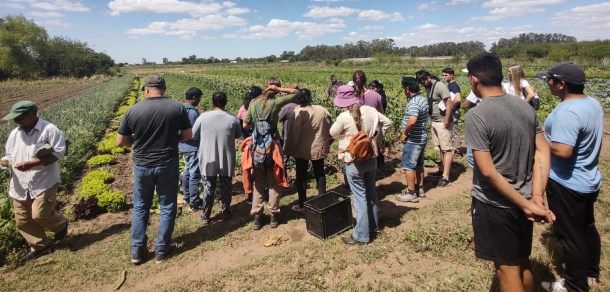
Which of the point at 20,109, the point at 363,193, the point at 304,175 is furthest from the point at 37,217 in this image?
the point at 363,193

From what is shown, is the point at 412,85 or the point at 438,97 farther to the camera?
the point at 438,97

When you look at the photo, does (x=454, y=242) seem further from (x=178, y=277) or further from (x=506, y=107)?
(x=178, y=277)

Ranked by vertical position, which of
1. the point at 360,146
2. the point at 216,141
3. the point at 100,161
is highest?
the point at 360,146

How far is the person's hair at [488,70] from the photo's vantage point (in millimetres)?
2304

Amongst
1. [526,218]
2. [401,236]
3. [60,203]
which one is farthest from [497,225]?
[60,203]

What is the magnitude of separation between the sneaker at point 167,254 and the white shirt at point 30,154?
1827 mm

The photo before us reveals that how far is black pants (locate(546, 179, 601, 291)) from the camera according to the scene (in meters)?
2.74

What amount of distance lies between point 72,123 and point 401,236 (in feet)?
47.7

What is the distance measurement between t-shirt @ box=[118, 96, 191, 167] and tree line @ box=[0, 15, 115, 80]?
78156 millimetres

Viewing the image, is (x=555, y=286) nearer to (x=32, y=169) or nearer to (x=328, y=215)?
(x=328, y=215)

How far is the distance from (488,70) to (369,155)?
174cm

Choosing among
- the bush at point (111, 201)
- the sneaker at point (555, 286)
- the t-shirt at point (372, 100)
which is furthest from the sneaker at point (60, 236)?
the sneaker at point (555, 286)

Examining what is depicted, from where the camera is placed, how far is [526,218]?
2.37 m

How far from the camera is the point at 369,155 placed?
3.81 meters
